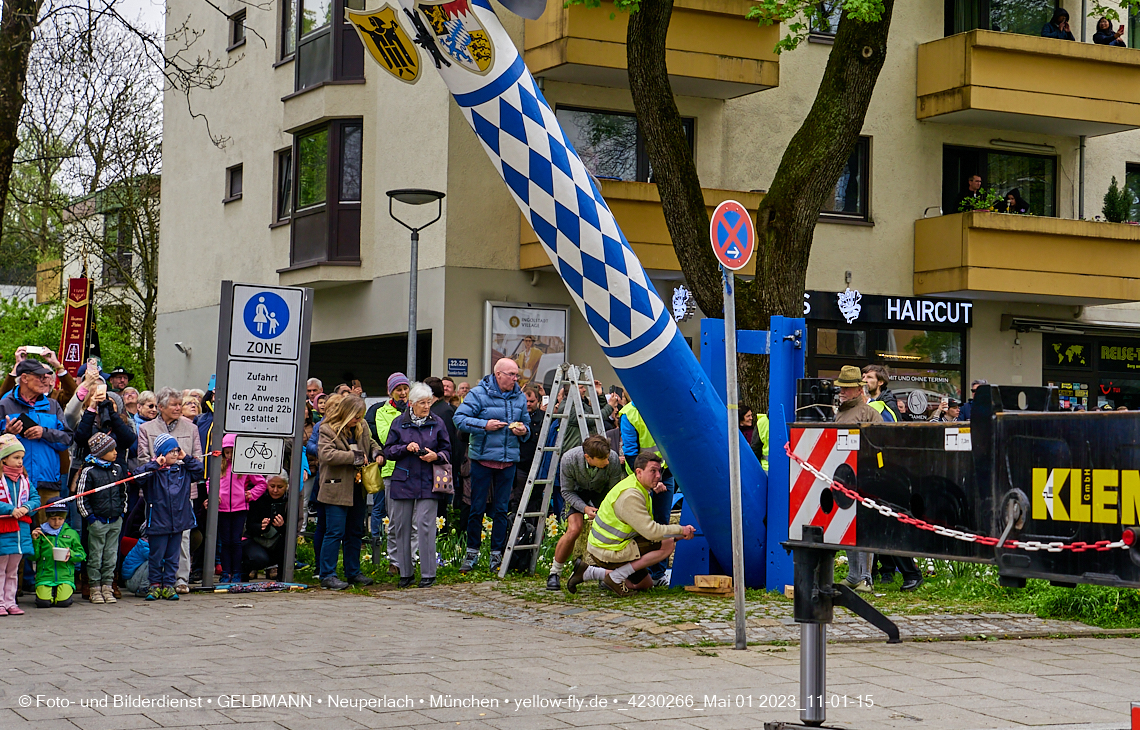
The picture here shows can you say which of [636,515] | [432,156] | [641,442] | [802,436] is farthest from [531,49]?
[802,436]

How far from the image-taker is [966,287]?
23.5 meters

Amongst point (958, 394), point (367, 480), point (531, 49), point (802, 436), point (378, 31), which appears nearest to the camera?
point (802, 436)

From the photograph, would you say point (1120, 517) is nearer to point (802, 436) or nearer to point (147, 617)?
point (802, 436)

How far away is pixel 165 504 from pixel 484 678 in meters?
5.15

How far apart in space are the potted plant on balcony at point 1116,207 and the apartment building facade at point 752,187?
22.3 inches

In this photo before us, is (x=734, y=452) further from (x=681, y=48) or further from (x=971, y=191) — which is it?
(x=971, y=191)

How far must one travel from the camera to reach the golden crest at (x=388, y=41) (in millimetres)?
8758

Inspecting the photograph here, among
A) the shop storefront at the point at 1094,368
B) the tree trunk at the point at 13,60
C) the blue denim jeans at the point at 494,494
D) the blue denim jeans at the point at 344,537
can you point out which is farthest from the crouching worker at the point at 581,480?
the shop storefront at the point at 1094,368

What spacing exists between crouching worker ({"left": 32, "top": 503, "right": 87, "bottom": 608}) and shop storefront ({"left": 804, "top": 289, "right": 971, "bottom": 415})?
1485 centimetres

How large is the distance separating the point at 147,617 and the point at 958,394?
716 inches

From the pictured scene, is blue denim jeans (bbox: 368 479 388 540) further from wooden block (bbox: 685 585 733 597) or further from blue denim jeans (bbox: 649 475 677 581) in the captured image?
wooden block (bbox: 685 585 733 597)

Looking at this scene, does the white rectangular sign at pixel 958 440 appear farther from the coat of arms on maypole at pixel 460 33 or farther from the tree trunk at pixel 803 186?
the tree trunk at pixel 803 186

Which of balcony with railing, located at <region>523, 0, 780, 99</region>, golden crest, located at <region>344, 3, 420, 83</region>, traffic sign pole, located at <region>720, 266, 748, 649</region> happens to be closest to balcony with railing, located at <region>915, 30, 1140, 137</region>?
balcony with railing, located at <region>523, 0, 780, 99</region>

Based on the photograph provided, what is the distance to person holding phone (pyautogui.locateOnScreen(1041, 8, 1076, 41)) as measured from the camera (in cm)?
2425
